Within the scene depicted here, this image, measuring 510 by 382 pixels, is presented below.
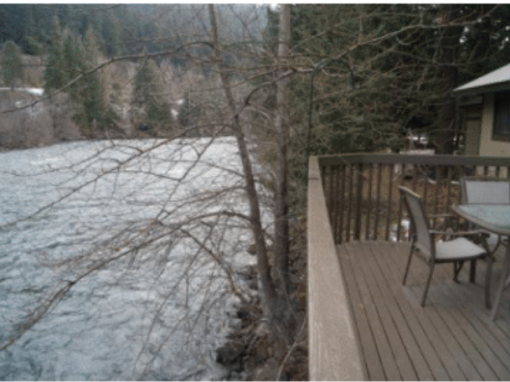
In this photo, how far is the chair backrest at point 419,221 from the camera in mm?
2691

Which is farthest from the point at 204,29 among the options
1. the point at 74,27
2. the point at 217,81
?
the point at 74,27

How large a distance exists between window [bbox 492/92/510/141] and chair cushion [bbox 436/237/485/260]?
6.87 meters

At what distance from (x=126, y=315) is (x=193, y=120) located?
4.23m

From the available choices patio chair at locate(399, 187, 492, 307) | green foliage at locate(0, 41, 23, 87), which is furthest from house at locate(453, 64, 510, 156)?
green foliage at locate(0, 41, 23, 87)

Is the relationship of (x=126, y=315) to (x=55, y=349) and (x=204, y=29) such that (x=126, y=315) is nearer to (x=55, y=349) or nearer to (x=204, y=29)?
(x=55, y=349)

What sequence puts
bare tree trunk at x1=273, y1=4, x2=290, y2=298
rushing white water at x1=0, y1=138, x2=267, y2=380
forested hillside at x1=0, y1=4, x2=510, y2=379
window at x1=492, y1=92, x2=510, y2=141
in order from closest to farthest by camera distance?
forested hillside at x1=0, y1=4, x2=510, y2=379 < rushing white water at x1=0, y1=138, x2=267, y2=380 < bare tree trunk at x1=273, y1=4, x2=290, y2=298 < window at x1=492, y1=92, x2=510, y2=141

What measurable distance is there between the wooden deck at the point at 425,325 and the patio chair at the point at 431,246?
0.19 metres

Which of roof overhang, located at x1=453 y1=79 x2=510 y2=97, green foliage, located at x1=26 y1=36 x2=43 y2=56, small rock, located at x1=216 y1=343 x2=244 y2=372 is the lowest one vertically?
small rock, located at x1=216 y1=343 x2=244 y2=372

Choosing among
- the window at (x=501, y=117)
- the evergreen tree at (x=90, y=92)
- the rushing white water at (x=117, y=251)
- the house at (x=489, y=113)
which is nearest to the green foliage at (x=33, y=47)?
the evergreen tree at (x=90, y=92)

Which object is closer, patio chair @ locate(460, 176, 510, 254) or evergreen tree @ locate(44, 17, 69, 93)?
patio chair @ locate(460, 176, 510, 254)

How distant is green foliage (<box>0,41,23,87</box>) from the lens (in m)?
3.61

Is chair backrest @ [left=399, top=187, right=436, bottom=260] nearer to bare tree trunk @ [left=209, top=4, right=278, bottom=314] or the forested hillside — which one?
the forested hillside

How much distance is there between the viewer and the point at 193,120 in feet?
17.3

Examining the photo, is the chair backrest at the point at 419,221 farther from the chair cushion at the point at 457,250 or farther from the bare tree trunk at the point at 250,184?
the bare tree trunk at the point at 250,184
